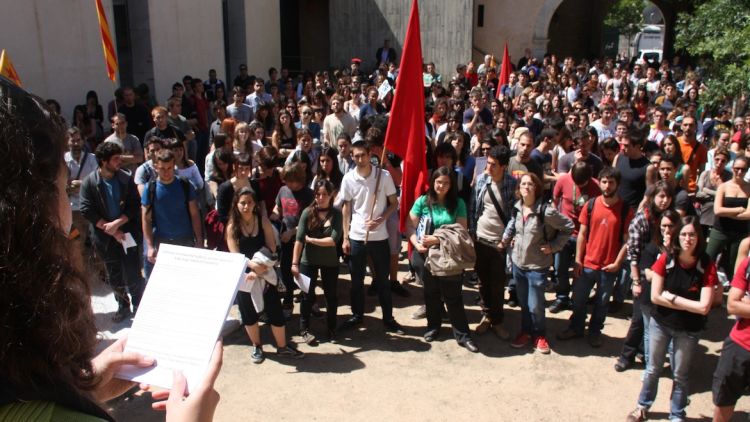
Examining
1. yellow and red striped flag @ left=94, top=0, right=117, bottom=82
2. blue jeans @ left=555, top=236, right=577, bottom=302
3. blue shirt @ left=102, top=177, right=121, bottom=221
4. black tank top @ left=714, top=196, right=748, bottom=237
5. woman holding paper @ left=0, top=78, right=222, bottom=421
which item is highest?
yellow and red striped flag @ left=94, top=0, right=117, bottom=82

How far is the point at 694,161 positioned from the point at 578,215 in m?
2.48

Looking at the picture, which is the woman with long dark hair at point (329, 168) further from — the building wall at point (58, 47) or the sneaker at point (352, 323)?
the building wall at point (58, 47)

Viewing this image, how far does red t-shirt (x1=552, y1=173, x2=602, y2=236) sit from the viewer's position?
21.2 ft

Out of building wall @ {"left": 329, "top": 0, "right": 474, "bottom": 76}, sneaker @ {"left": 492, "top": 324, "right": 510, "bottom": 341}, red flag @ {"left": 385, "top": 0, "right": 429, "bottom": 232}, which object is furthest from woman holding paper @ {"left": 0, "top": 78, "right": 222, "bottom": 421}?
building wall @ {"left": 329, "top": 0, "right": 474, "bottom": 76}

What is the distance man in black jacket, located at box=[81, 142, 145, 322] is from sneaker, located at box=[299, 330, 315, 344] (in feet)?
5.69

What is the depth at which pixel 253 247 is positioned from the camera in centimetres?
552

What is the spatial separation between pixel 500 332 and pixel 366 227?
1.64 meters

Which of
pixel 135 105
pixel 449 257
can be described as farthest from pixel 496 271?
pixel 135 105

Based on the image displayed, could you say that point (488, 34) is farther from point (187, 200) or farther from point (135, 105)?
point (187, 200)

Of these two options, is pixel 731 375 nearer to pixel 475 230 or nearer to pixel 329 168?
pixel 475 230

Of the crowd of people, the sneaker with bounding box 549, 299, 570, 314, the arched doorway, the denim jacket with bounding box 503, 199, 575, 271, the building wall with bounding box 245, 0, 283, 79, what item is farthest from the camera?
the arched doorway

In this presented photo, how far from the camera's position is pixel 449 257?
5.64 m

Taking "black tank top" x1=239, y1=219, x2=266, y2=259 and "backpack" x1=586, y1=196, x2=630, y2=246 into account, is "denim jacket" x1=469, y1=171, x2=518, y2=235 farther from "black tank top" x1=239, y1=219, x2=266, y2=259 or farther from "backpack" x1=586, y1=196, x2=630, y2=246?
"black tank top" x1=239, y1=219, x2=266, y2=259

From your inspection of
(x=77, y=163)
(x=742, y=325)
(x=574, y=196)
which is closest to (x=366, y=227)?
(x=574, y=196)
